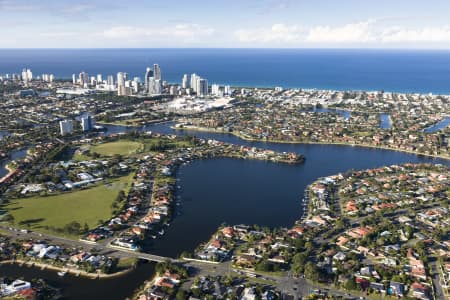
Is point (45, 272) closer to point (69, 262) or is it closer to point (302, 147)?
point (69, 262)

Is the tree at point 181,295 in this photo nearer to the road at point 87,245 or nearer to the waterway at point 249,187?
the road at point 87,245

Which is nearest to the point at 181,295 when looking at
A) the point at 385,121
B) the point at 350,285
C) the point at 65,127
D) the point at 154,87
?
the point at 350,285

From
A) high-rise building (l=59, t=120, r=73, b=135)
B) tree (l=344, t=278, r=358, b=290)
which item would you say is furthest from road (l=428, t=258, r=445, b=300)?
high-rise building (l=59, t=120, r=73, b=135)

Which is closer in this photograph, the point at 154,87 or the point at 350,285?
the point at 350,285

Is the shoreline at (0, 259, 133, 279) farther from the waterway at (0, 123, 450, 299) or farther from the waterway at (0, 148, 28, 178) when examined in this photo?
the waterway at (0, 148, 28, 178)

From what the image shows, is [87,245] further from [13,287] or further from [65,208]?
[65,208]

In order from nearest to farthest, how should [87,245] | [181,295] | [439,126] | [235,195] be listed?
[181,295], [87,245], [235,195], [439,126]

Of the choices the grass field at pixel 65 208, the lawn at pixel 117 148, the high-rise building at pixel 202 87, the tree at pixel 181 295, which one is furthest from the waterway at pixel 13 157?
the high-rise building at pixel 202 87

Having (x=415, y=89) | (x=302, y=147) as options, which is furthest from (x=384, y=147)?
(x=415, y=89)
